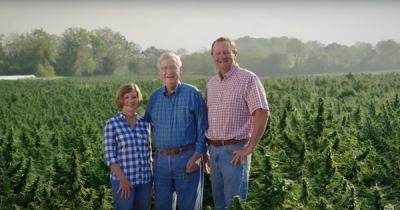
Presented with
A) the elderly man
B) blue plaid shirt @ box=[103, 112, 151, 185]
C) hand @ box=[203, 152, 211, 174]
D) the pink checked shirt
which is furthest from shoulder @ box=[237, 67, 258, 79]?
blue plaid shirt @ box=[103, 112, 151, 185]

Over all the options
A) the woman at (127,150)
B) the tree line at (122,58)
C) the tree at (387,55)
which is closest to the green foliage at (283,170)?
the woman at (127,150)

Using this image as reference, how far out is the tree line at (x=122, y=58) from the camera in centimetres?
9756

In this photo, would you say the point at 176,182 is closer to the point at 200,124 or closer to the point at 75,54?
the point at 200,124

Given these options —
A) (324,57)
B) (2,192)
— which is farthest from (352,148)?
(324,57)

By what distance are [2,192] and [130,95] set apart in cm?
254

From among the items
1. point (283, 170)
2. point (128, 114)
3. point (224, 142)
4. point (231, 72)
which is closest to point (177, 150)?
point (224, 142)

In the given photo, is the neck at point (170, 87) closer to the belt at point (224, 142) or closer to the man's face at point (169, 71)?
the man's face at point (169, 71)

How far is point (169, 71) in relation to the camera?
5094 mm

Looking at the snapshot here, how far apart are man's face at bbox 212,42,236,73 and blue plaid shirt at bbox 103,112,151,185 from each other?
113 centimetres

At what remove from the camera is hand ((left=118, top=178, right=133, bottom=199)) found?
5070 mm

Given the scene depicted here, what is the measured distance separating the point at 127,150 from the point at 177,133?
0.58 metres

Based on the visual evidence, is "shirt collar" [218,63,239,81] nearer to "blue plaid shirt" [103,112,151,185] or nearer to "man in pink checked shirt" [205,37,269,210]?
"man in pink checked shirt" [205,37,269,210]

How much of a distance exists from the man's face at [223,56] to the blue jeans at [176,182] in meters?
1.02

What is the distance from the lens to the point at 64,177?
6.70 meters
